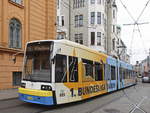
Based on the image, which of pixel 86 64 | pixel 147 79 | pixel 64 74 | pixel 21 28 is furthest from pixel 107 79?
pixel 147 79

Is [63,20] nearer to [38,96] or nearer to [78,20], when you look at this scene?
[78,20]

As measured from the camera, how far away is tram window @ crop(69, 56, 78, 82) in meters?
9.84

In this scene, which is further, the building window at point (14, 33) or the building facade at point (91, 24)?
the building facade at point (91, 24)

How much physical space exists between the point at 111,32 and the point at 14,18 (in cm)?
2561

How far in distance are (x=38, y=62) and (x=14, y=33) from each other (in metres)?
9.44

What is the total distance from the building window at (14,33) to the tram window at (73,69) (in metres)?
8.70

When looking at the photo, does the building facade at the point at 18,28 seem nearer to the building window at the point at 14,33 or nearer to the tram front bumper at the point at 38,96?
the building window at the point at 14,33

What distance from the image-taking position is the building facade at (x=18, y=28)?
16.3 metres

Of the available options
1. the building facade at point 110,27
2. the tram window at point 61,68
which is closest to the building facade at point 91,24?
the building facade at point 110,27

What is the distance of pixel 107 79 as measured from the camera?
49.4ft

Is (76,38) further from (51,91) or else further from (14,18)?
(51,91)

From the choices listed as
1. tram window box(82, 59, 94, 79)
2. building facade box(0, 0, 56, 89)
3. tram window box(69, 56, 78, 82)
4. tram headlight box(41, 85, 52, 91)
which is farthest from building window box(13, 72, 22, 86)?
tram headlight box(41, 85, 52, 91)

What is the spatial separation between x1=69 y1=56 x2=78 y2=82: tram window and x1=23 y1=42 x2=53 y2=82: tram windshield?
128 cm

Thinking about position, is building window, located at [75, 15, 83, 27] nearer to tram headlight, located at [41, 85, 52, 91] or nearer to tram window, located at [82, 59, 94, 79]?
tram window, located at [82, 59, 94, 79]
